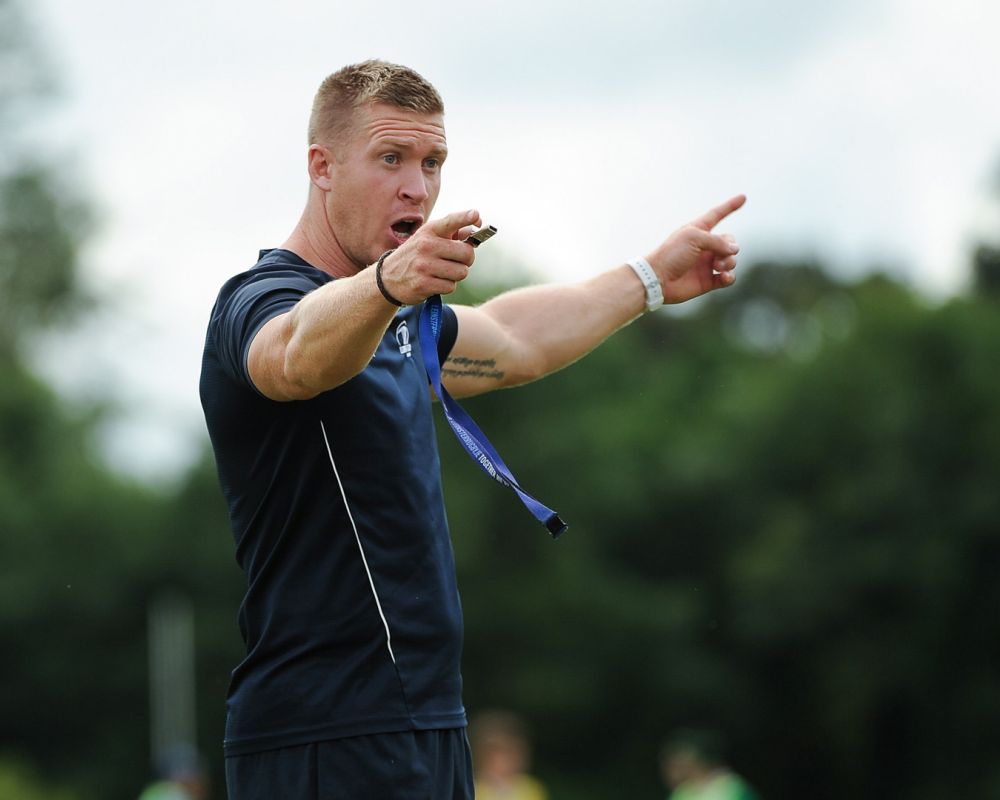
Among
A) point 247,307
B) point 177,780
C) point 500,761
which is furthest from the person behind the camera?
point 177,780

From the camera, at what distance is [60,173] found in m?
37.4

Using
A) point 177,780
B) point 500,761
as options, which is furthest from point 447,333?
point 177,780

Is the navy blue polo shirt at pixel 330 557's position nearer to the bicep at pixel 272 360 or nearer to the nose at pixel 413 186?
the bicep at pixel 272 360

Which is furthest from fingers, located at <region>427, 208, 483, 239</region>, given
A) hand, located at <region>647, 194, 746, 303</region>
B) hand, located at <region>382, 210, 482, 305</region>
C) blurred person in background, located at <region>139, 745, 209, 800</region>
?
blurred person in background, located at <region>139, 745, 209, 800</region>

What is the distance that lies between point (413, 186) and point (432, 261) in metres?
0.75

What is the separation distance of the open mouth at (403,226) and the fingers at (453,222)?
0.71m

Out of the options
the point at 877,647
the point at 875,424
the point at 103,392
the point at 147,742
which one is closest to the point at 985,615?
the point at 877,647

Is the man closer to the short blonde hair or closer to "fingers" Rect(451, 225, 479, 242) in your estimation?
the short blonde hair

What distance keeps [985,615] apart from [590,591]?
974 cm

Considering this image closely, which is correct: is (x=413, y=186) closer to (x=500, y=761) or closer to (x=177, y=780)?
(x=500, y=761)

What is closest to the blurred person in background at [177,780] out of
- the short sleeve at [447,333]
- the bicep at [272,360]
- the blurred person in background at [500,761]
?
the blurred person in background at [500,761]

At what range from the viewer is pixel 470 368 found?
499cm

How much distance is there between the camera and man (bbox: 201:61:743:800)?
3715 mm

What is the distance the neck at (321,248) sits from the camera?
411cm
